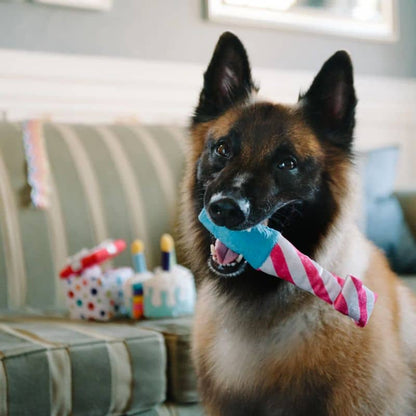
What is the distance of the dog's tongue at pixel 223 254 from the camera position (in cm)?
117

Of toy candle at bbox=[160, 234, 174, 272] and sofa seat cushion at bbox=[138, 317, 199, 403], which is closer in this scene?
sofa seat cushion at bbox=[138, 317, 199, 403]

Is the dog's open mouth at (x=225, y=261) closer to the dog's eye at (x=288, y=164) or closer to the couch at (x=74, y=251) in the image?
the dog's eye at (x=288, y=164)

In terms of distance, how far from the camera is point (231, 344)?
4.04ft

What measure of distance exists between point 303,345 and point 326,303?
98 millimetres

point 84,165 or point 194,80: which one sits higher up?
point 194,80

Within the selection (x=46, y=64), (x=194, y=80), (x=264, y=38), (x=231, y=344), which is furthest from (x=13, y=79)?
(x=231, y=344)

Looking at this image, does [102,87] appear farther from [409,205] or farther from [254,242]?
[254,242]

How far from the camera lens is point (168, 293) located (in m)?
1.70

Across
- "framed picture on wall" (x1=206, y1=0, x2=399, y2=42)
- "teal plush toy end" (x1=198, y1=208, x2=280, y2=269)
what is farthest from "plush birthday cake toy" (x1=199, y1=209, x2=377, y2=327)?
"framed picture on wall" (x1=206, y1=0, x2=399, y2=42)

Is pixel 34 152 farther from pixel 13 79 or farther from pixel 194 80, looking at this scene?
pixel 194 80

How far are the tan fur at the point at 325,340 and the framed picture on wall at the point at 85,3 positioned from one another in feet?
4.85

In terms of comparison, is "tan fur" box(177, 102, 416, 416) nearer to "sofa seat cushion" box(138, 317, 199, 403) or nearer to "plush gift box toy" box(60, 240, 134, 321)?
"sofa seat cushion" box(138, 317, 199, 403)

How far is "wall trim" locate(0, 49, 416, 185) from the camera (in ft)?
8.13

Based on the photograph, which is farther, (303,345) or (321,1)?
(321,1)
